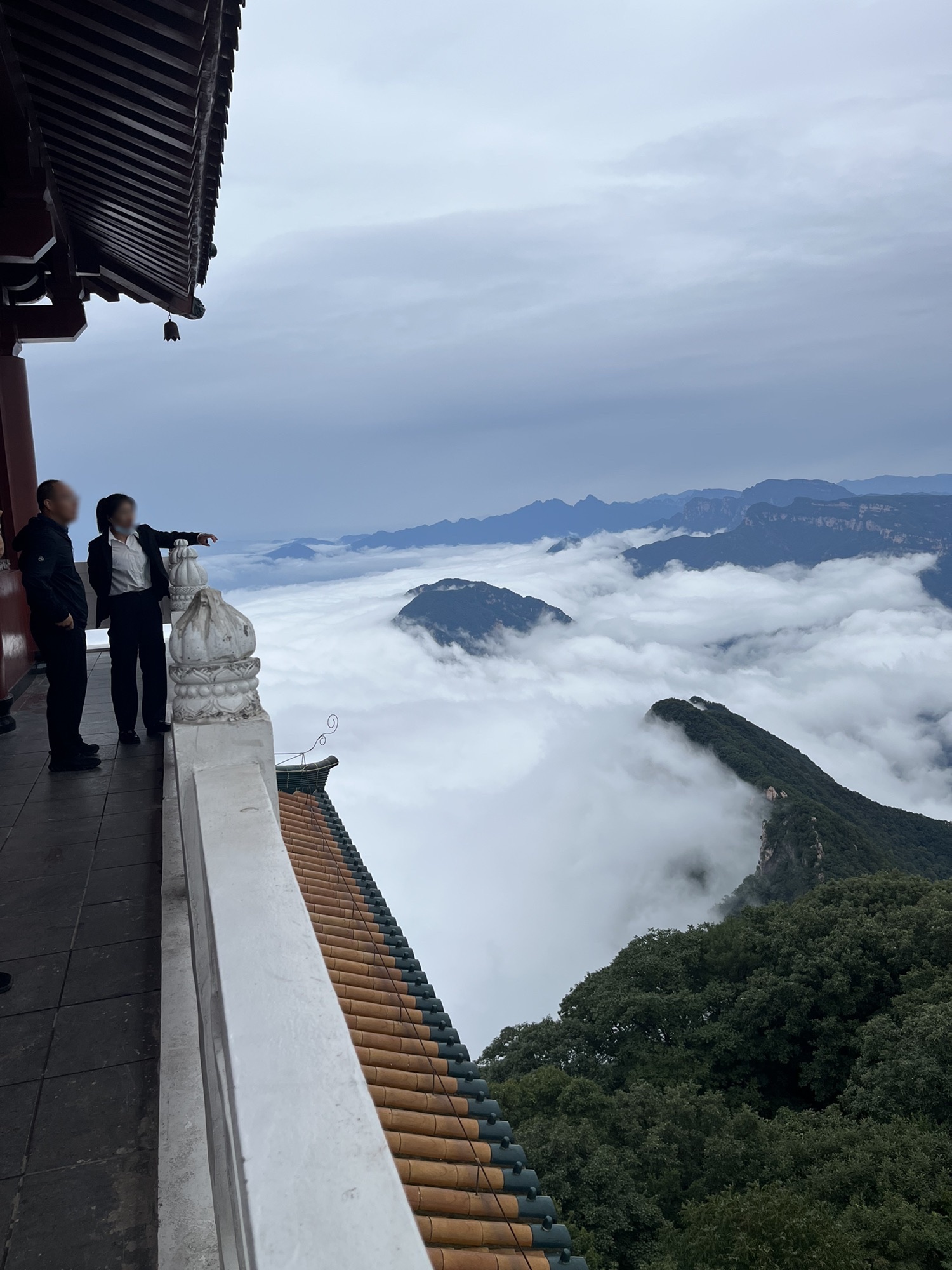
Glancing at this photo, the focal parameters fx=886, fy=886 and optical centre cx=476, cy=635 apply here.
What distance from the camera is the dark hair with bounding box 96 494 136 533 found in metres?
5.09

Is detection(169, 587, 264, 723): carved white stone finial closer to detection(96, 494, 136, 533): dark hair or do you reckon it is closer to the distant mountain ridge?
detection(96, 494, 136, 533): dark hair

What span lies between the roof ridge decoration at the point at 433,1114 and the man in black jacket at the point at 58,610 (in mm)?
1848

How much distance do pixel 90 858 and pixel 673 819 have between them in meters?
101

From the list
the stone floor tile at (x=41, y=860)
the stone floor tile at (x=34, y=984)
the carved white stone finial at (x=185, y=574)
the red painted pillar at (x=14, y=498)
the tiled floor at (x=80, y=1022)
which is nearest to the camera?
the tiled floor at (x=80, y=1022)

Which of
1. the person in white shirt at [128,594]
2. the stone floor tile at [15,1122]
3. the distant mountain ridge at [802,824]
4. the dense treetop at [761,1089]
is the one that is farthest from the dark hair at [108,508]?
the distant mountain ridge at [802,824]

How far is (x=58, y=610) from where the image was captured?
483cm

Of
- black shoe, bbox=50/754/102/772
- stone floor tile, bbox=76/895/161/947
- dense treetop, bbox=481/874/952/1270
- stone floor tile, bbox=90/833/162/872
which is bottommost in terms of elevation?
dense treetop, bbox=481/874/952/1270

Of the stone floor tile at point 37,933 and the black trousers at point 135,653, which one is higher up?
the black trousers at point 135,653

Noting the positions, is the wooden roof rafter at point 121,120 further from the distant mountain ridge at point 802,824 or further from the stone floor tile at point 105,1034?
the distant mountain ridge at point 802,824

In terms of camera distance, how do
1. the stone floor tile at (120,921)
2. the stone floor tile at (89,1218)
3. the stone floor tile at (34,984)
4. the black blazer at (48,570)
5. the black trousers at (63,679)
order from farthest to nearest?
the black trousers at (63,679), the black blazer at (48,570), the stone floor tile at (120,921), the stone floor tile at (34,984), the stone floor tile at (89,1218)

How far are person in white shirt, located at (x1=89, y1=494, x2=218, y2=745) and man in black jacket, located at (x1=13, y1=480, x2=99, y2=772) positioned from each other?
15 cm

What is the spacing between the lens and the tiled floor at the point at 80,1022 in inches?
80.0

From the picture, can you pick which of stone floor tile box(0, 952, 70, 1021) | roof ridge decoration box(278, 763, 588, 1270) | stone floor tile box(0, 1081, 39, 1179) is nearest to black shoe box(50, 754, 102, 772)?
roof ridge decoration box(278, 763, 588, 1270)

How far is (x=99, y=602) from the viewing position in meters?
5.29
